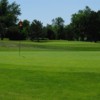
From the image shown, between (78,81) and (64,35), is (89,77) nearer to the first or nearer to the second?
(78,81)

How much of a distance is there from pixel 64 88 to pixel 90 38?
118 meters

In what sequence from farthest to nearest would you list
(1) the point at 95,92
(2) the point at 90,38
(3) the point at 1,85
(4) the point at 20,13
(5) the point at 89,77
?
(2) the point at 90,38
(4) the point at 20,13
(5) the point at 89,77
(3) the point at 1,85
(1) the point at 95,92

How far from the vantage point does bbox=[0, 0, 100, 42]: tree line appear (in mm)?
112625

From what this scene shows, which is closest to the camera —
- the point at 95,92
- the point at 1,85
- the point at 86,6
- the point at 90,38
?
the point at 95,92

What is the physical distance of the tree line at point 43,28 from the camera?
112625mm

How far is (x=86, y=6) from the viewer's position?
140 meters

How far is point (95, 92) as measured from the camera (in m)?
12.0

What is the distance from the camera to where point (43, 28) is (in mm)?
126000

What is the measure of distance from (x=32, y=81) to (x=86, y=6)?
128076 millimetres

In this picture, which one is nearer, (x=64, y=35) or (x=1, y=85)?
(x=1, y=85)

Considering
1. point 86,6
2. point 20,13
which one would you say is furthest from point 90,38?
point 20,13

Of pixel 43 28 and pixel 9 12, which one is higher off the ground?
pixel 9 12

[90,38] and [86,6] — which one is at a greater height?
[86,6]

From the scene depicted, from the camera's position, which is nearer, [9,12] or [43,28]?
[9,12]
